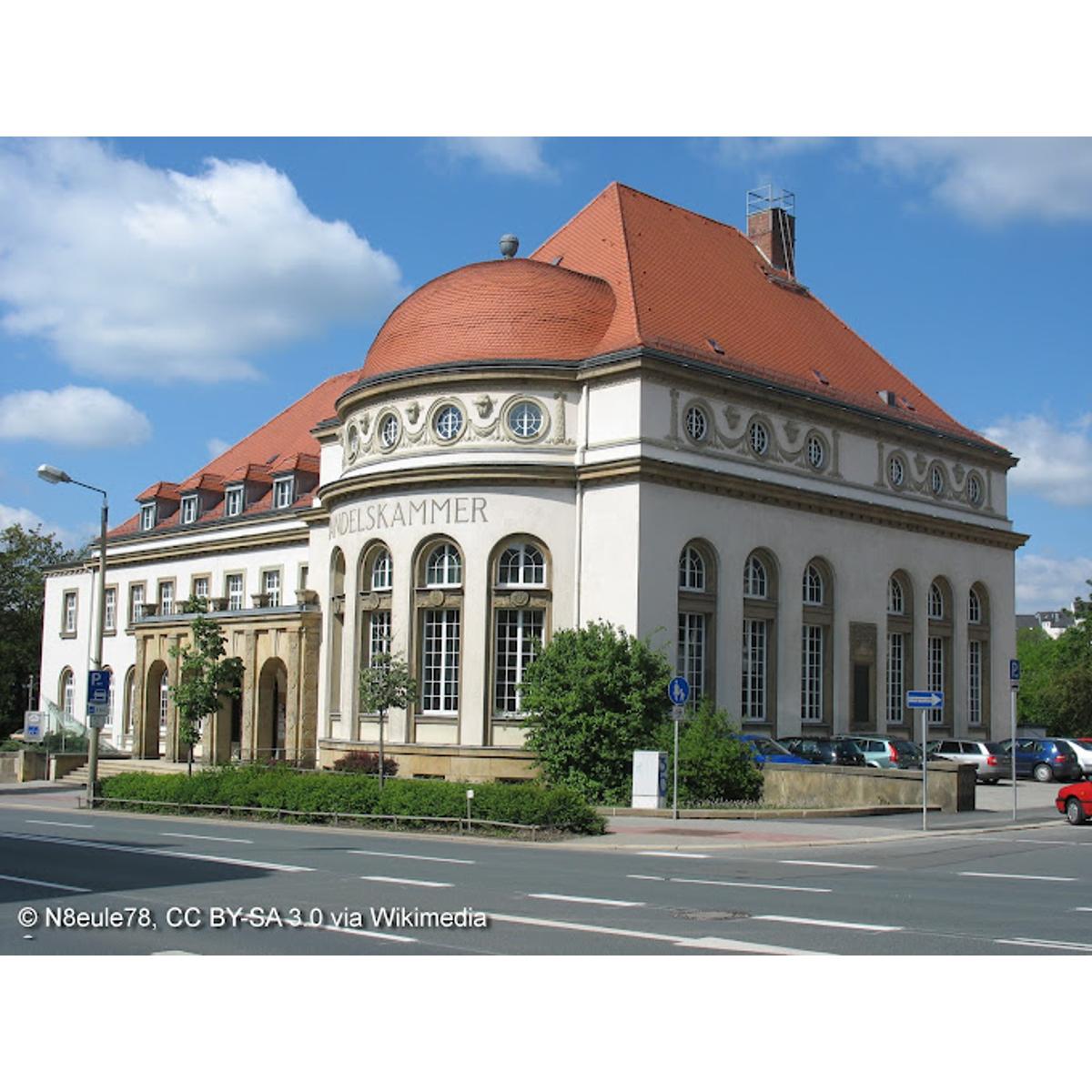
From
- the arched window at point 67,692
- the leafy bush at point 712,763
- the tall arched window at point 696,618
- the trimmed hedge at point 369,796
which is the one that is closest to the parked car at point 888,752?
the tall arched window at point 696,618

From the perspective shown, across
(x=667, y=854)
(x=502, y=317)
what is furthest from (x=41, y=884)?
(x=502, y=317)

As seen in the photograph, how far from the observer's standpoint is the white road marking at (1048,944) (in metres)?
11.4

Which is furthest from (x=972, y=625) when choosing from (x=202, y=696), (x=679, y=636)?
(x=202, y=696)

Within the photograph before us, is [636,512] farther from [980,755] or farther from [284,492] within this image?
[284,492]

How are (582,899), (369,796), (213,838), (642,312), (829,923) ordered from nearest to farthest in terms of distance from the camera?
(829,923) → (582,899) → (213,838) → (369,796) → (642,312)

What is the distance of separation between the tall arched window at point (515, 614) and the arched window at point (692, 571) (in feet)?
12.3

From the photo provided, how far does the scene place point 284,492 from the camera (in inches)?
2112

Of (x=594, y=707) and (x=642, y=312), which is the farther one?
(x=642, y=312)

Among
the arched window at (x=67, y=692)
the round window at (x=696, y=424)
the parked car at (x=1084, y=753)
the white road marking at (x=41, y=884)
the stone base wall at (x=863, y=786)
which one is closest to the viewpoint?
the white road marking at (x=41, y=884)

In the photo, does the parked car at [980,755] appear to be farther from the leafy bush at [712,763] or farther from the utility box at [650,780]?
the utility box at [650,780]

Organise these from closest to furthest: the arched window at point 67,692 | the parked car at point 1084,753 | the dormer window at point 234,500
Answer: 1. the parked car at point 1084,753
2. the dormer window at point 234,500
3. the arched window at point 67,692

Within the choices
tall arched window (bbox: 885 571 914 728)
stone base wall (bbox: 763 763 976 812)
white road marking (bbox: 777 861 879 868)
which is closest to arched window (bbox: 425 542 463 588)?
stone base wall (bbox: 763 763 976 812)

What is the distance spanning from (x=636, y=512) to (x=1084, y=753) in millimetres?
18095

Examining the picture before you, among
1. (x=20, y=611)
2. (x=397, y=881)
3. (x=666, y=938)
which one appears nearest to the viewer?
(x=666, y=938)
